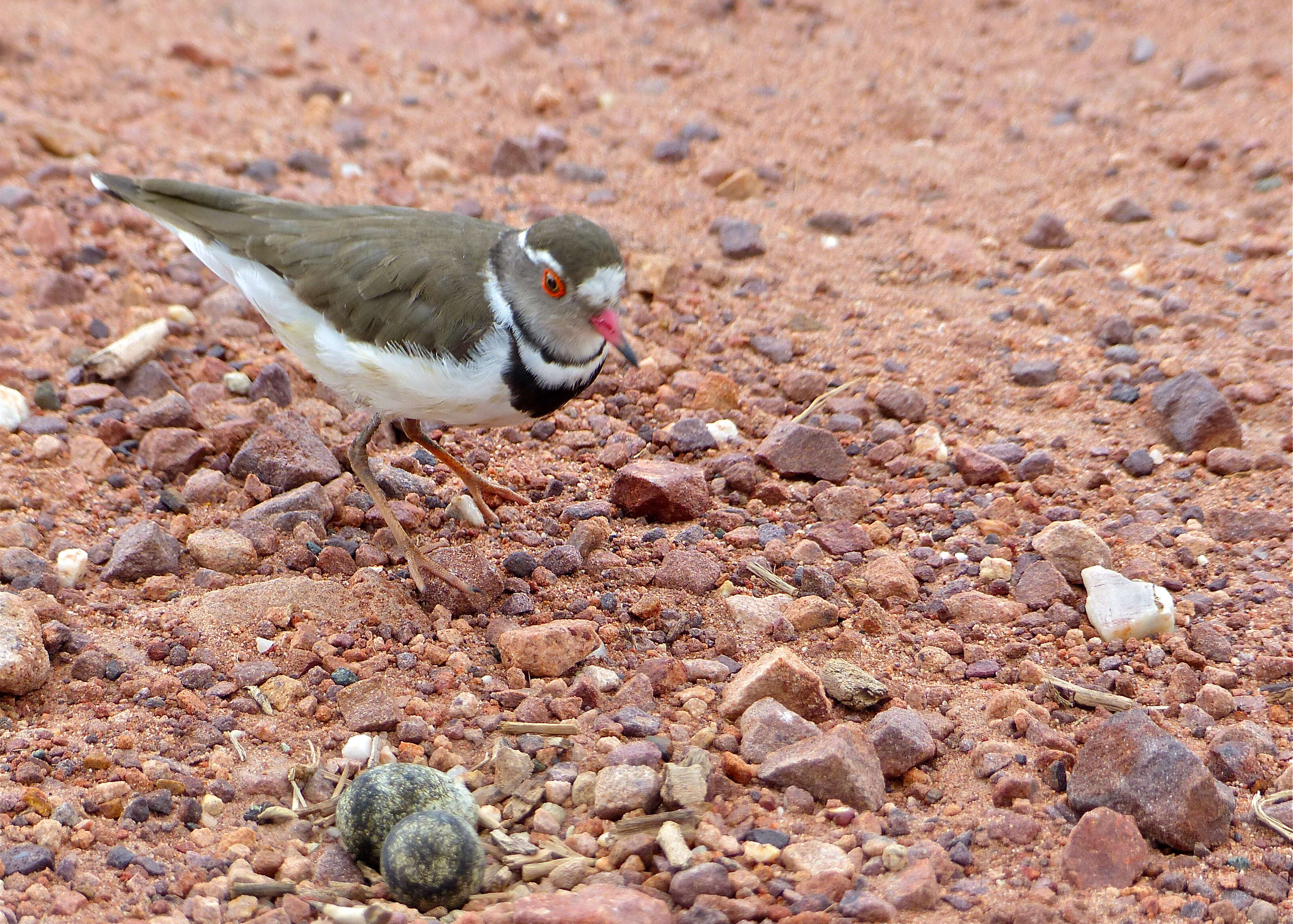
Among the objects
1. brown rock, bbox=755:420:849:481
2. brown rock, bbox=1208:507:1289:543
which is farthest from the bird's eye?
brown rock, bbox=1208:507:1289:543

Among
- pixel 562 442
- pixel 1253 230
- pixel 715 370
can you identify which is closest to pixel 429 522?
pixel 562 442

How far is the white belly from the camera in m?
4.71

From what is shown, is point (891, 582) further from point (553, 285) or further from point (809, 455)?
point (553, 285)

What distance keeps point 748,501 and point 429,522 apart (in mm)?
1415

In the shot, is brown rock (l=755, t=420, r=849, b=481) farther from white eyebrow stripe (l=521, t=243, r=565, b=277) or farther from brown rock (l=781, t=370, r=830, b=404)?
white eyebrow stripe (l=521, t=243, r=565, b=277)

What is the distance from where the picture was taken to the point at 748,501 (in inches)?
218

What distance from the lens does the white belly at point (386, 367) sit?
4.71 metres

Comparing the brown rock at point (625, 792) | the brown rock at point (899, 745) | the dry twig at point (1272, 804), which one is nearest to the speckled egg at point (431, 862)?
the brown rock at point (625, 792)

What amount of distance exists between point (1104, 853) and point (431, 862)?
6.14 ft

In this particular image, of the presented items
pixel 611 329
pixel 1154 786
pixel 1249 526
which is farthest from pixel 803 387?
pixel 1154 786

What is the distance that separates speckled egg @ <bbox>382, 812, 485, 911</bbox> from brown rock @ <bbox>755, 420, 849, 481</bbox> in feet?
8.75

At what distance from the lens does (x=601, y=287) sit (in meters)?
4.75

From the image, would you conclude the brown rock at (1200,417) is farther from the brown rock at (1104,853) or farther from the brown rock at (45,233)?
the brown rock at (45,233)

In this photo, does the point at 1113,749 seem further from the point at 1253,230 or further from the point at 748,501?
the point at 1253,230
